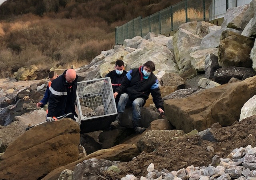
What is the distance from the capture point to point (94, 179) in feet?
14.0

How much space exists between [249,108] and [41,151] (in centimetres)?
291

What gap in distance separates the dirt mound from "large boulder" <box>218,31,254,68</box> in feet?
12.4

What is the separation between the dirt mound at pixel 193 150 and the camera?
4262 millimetres

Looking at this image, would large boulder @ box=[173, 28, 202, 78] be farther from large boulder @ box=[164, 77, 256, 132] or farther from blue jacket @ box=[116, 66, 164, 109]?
large boulder @ box=[164, 77, 256, 132]

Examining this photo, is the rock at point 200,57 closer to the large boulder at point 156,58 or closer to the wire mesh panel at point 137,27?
the large boulder at point 156,58

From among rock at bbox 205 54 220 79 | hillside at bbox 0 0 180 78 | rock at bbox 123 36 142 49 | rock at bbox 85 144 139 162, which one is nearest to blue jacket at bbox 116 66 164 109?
Result: rock at bbox 205 54 220 79

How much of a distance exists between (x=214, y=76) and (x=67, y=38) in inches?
1419

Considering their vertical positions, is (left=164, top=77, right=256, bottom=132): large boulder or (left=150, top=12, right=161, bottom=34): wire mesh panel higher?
(left=164, top=77, right=256, bottom=132): large boulder

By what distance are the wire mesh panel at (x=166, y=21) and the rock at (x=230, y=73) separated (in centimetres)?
1291

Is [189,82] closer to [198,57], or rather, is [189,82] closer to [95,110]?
[198,57]

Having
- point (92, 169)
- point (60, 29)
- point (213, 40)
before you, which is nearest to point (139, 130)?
point (92, 169)

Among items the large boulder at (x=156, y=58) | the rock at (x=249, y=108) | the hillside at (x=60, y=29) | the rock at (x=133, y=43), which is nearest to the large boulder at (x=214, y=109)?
the rock at (x=249, y=108)

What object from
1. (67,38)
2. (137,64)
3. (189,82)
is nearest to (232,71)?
(189,82)

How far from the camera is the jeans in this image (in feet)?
24.3
